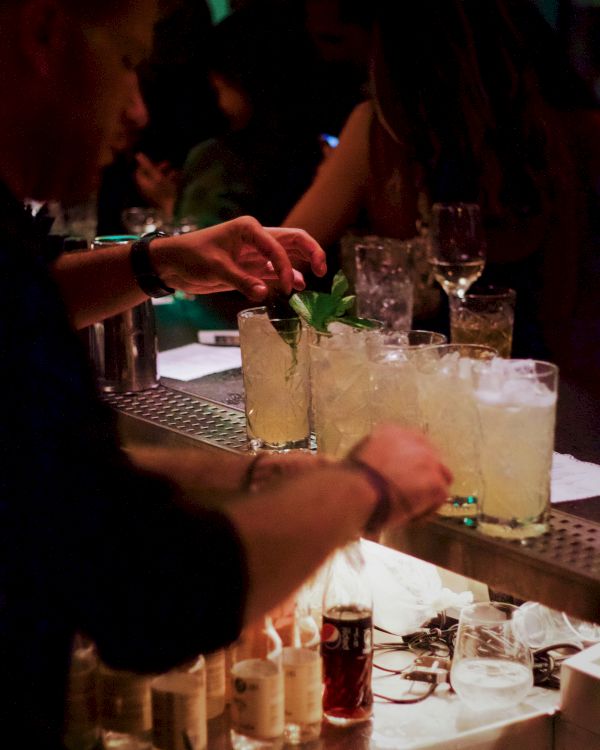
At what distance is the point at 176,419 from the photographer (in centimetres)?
187

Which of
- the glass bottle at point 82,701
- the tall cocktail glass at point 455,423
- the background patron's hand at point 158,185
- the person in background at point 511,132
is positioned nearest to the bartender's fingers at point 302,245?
the tall cocktail glass at point 455,423

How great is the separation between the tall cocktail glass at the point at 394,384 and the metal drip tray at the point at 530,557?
0.17 metres

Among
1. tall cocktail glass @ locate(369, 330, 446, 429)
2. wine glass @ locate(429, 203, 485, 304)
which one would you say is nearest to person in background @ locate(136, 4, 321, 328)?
wine glass @ locate(429, 203, 485, 304)

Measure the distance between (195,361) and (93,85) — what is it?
1307mm

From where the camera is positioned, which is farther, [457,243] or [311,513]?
[457,243]

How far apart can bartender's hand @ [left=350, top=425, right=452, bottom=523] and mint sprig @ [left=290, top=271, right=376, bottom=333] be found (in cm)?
34

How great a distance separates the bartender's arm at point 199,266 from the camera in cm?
165

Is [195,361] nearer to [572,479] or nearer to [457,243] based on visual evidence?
[457,243]

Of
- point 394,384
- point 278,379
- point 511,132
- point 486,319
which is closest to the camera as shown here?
point 394,384

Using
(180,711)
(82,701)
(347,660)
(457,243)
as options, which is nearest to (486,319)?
(457,243)

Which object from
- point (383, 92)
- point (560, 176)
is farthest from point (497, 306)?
point (383, 92)

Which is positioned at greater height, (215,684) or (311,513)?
Answer: (311,513)

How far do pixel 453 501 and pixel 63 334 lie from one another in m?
0.58

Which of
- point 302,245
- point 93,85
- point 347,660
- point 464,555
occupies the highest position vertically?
point 93,85
